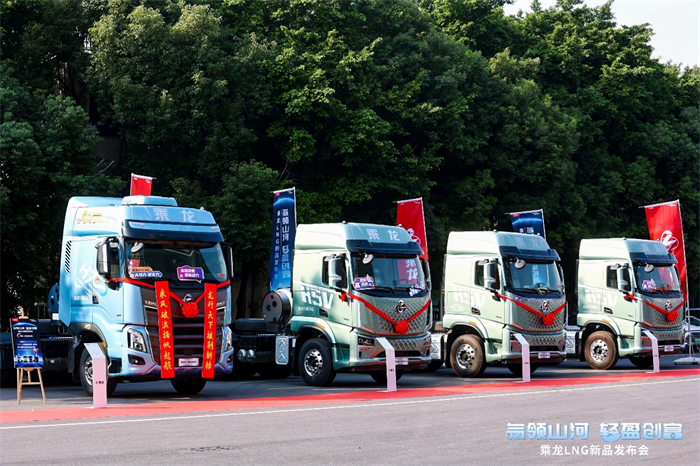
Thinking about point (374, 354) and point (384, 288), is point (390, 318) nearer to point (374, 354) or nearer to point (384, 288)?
point (384, 288)

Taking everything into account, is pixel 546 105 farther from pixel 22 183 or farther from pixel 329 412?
pixel 329 412

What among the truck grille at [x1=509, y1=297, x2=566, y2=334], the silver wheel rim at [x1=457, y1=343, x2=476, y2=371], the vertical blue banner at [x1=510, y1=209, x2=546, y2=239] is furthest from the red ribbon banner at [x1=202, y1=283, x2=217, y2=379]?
the vertical blue banner at [x1=510, y1=209, x2=546, y2=239]

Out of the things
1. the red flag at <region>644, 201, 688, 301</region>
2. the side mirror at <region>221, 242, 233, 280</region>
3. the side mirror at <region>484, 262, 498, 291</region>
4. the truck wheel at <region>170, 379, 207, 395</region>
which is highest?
the red flag at <region>644, 201, 688, 301</region>

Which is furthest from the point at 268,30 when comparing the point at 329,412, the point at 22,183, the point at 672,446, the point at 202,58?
the point at 672,446

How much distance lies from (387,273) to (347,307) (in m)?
1.15

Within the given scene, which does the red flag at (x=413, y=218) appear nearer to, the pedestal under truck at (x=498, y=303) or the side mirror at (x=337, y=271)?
the pedestal under truck at (x=498, y=303)

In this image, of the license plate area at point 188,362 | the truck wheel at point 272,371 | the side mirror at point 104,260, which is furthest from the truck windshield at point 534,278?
the side mirror at point 104,260

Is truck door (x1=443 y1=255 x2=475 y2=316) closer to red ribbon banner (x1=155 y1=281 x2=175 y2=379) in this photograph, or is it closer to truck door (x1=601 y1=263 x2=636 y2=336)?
truck door (x1=601 y1=263 x2=636 y2=336)

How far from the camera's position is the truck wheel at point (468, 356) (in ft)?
71.4

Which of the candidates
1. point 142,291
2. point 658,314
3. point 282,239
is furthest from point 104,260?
point 658,314

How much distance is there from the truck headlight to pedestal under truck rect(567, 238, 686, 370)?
13209mm

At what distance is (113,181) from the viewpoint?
2692 centimetres

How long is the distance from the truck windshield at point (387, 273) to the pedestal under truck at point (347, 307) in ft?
0.07

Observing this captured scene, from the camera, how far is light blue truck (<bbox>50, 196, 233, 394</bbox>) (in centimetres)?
1617
